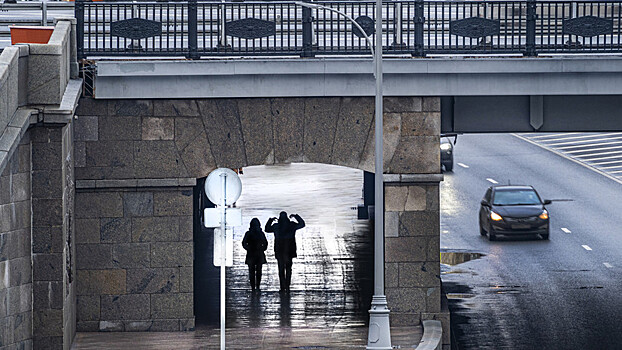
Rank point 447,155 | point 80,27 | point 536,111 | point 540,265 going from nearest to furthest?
1. point 80,27
2. point 536,111
3. point 540,265
4. point 447,155

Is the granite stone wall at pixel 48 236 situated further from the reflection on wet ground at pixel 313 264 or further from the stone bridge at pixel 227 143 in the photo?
the reflection on wet ground at pixel 313 264

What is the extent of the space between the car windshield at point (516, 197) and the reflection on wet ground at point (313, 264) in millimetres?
3853

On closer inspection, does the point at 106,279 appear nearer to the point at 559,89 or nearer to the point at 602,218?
the point at 559,89

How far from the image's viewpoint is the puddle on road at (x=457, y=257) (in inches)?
1271

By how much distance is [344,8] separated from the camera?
75.8 feet

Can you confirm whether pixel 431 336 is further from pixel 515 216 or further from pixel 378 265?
pixel 515 216

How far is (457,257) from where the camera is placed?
33.1 m

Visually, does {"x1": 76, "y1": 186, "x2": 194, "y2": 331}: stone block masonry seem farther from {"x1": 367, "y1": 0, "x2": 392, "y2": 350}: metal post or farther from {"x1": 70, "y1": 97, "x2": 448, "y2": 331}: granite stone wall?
{"x1": 367, "y1": 0, "x2": 392, "y2": 350}: metal post

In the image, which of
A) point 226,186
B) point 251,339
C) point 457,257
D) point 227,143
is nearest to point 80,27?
point 227,143

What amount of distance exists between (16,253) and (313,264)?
44.4 ft

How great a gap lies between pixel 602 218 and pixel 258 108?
811 inches

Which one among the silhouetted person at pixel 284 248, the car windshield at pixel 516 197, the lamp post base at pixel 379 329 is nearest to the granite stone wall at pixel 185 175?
the lamp post base at pixel 379 329

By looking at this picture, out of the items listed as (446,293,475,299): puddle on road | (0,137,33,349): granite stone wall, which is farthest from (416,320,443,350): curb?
(0,137,33,349): granite stone wall

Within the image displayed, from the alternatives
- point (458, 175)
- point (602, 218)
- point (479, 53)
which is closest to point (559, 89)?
point (479, 53)
